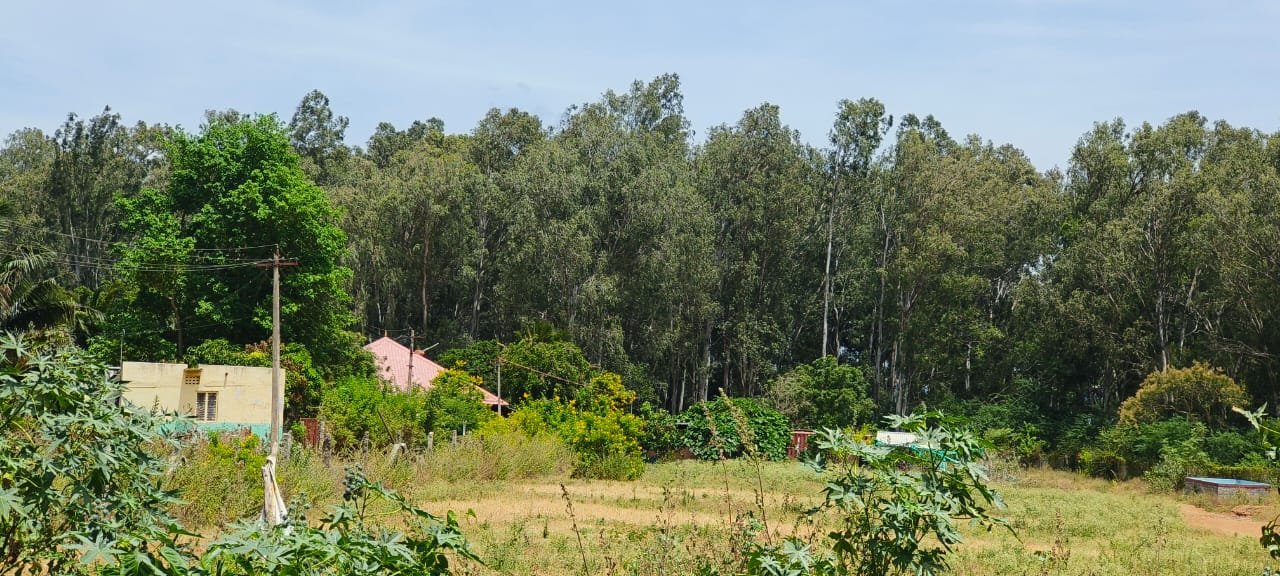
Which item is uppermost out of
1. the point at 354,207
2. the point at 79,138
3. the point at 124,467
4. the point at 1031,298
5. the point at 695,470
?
the point at 79,138

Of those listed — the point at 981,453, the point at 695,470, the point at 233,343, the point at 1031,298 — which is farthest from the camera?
the point at 1031,298

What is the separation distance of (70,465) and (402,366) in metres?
36.4

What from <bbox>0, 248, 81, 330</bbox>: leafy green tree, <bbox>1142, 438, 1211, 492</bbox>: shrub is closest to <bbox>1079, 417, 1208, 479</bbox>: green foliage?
<bbox>1142, 438, 1211, 492</bbox>: shrub

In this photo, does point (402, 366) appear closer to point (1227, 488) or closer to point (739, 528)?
point (1227, 488)

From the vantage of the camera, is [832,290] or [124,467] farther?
[832,290]

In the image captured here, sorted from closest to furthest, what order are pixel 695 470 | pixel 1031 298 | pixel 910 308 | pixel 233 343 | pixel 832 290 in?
pixel 695 470, pixel 233 343, pixel 1031 298, pixel 910 308, pixel 832 290

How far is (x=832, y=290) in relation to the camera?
50.2 m

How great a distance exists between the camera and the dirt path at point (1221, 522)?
17.3 m

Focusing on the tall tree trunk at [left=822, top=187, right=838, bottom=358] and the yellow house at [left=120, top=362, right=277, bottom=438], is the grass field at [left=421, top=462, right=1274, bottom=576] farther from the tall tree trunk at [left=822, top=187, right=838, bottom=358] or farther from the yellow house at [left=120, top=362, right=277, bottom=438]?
the tall tree trunk at [left=822, top=187, right=838, bottom=358]

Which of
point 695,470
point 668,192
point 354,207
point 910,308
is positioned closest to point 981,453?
point 695,470

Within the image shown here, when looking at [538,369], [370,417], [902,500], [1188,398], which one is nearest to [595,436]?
[370,417]

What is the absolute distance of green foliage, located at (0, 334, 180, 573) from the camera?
373cm

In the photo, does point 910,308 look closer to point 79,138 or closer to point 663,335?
point 663,335

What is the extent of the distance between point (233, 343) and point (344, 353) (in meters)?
3.28
